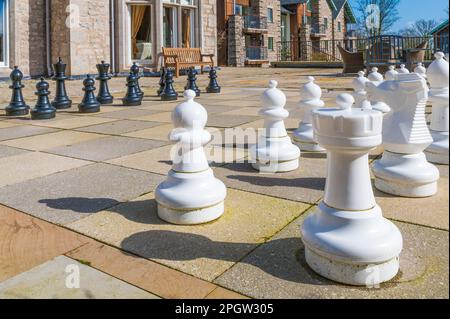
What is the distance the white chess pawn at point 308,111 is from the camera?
3.67m

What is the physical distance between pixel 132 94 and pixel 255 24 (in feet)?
80.9

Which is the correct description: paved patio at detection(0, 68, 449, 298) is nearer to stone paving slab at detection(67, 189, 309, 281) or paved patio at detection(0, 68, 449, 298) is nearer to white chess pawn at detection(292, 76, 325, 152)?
stone paving slab at detection(67, 189, 309, 281)

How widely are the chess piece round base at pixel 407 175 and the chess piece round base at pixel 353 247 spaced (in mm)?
858

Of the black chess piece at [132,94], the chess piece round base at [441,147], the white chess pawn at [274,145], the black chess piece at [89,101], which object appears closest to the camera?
the chess piece round base at [441,147]

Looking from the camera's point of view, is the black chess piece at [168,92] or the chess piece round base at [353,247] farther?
the black chess piece at [168,92]

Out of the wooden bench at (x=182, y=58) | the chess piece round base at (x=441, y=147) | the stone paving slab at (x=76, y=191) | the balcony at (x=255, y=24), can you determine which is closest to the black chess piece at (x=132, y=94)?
the stone paving slab at (x=76, y=191)

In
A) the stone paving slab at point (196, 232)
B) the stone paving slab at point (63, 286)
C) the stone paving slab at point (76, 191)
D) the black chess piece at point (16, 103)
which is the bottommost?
the stone paving slab at point (63, 286)

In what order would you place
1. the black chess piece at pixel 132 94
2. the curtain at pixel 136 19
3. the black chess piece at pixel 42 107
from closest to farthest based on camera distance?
the black chess piece at pixel 42 107 < the black chess piece at pixel 132 94 < the curtain at pixel 136 19

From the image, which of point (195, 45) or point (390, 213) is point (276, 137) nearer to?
point (390, 213)

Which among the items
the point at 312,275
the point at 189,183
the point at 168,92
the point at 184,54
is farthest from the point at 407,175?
the point at 184,54

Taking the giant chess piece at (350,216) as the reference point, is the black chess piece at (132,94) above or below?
above

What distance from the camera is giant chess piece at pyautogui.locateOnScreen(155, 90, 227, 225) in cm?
226

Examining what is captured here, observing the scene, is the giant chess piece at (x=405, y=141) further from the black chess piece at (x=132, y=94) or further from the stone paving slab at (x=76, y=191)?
the black chess piece at (x=132, y=94)

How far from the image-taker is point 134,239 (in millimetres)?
2066
